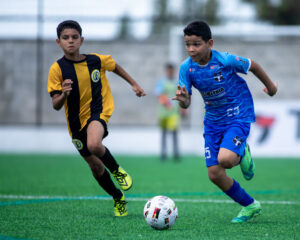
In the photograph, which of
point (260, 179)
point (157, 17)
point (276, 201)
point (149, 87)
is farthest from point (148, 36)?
point (276, 201)

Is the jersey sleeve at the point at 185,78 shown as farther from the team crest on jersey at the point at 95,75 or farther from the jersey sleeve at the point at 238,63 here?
the team crest on jersey at the point at 95,75

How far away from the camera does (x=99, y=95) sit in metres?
5.55

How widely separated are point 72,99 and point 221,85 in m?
1.43

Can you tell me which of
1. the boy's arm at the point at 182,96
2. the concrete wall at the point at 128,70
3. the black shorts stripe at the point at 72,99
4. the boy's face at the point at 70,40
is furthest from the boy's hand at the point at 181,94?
the concrete wall at the point at 128,70

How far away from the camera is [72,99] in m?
5.44

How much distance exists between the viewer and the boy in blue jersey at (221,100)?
498 cm

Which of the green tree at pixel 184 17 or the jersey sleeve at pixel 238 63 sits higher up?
the green tree at pixel 184 17

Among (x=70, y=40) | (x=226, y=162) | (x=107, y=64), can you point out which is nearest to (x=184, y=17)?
(x=107, y=64)

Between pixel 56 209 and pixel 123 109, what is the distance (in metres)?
14.0

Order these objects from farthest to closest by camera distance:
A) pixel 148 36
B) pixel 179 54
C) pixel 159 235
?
1. pixel 148 36
2. pixel 179 54
3. pixel 159 235

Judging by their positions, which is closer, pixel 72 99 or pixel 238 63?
pixel 238 63

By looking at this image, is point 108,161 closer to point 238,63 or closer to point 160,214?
point 160,214

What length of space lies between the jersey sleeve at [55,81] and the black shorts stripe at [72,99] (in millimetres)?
47

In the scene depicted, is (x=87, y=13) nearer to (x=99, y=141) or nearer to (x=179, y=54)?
(x=179, y=54)
